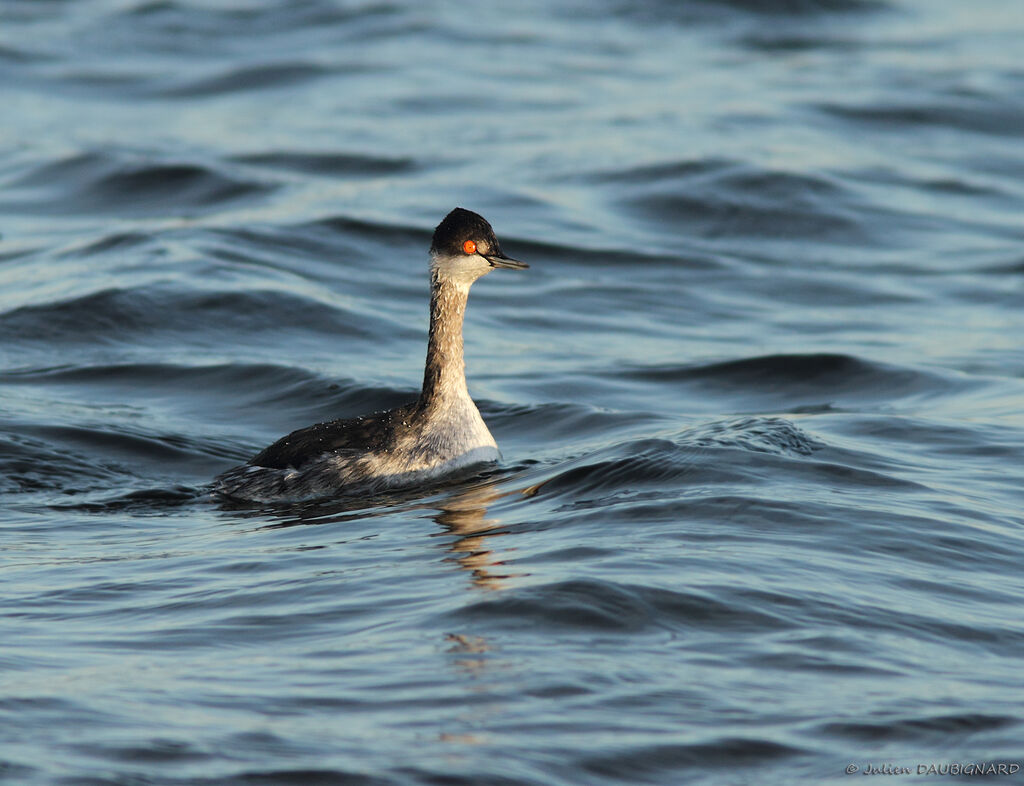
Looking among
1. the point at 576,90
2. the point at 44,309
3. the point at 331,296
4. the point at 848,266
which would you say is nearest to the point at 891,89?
the point at 576,90

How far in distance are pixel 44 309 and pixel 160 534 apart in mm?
6931

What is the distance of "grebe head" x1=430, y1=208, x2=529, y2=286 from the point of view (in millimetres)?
Result: 10492

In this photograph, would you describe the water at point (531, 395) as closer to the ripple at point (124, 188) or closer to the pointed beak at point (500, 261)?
the ripple at point (124, 188)

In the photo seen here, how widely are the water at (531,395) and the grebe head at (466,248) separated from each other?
1441mm

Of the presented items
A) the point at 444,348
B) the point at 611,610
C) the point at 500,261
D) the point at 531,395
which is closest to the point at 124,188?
the point at 531,395

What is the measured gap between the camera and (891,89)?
27.2 metres

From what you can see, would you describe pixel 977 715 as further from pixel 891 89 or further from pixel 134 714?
pixel 891 89

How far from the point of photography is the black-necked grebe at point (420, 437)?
32.8 feet

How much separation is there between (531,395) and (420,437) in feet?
10.3

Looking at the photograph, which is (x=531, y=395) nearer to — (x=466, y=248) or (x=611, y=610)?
(x=466, y=248)

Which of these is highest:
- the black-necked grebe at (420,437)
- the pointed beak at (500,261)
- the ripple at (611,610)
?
the pointed beak at (500,261)

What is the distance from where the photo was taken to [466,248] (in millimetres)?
10578

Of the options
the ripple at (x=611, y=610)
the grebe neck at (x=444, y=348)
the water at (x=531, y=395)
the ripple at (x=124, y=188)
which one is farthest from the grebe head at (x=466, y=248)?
the ripple at (x=124, y=188)

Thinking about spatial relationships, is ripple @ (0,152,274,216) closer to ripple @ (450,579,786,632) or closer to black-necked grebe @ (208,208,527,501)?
black-necked grebe @ (208,208,527,501)
